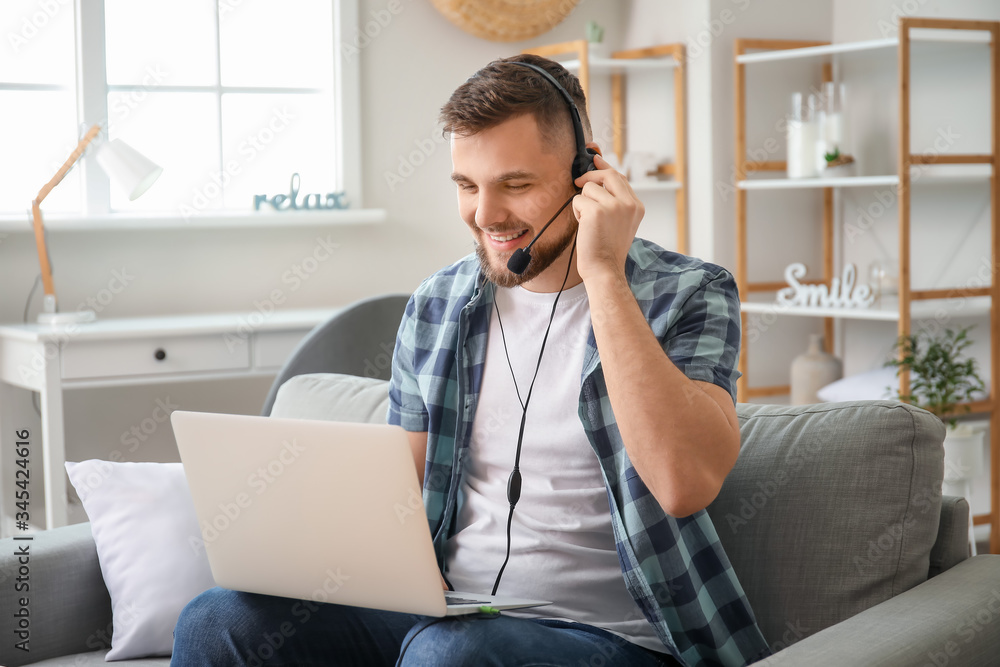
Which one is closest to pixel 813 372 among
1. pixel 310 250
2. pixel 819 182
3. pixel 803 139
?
pixel 819 182

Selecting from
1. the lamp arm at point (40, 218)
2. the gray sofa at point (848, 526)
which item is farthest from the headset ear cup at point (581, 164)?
the lamp arm at point (40, 218)

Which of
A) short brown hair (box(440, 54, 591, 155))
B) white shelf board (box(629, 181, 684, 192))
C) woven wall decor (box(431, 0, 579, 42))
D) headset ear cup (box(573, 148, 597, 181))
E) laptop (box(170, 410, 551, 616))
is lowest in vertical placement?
laptop (box(170, 410, 551, 616))

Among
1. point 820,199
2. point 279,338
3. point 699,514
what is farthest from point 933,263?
point 699,514

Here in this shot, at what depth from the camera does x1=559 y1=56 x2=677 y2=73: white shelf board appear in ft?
11.0

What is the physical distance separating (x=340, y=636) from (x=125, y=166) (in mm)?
1914

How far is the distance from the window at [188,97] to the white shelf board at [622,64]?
732 mm

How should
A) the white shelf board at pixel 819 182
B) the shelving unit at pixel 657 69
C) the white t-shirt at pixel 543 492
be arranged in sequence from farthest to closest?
the shelving unit at pixel 657 69
the white shelf board at pixel 819 182
the white t-shirt at pixel 543 492

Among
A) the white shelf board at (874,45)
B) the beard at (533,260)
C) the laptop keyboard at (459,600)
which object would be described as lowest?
the laptop keyboard at (459,600)

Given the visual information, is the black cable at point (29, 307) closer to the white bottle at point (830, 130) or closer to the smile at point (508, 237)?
the smile at point (508, 237)

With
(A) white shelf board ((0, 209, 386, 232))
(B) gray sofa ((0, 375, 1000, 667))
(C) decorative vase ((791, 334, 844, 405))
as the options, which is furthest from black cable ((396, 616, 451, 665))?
(C) decorative vase ((791, 334, 844, 405))

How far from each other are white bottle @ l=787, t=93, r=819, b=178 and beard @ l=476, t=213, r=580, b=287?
2024mm

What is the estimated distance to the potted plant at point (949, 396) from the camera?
9.11ft

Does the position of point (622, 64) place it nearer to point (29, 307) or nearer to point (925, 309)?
point (925, 309)

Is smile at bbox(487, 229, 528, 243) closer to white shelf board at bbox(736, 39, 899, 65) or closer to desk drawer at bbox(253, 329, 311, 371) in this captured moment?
desk drawer at bbox(253, 329, 311, 371)
